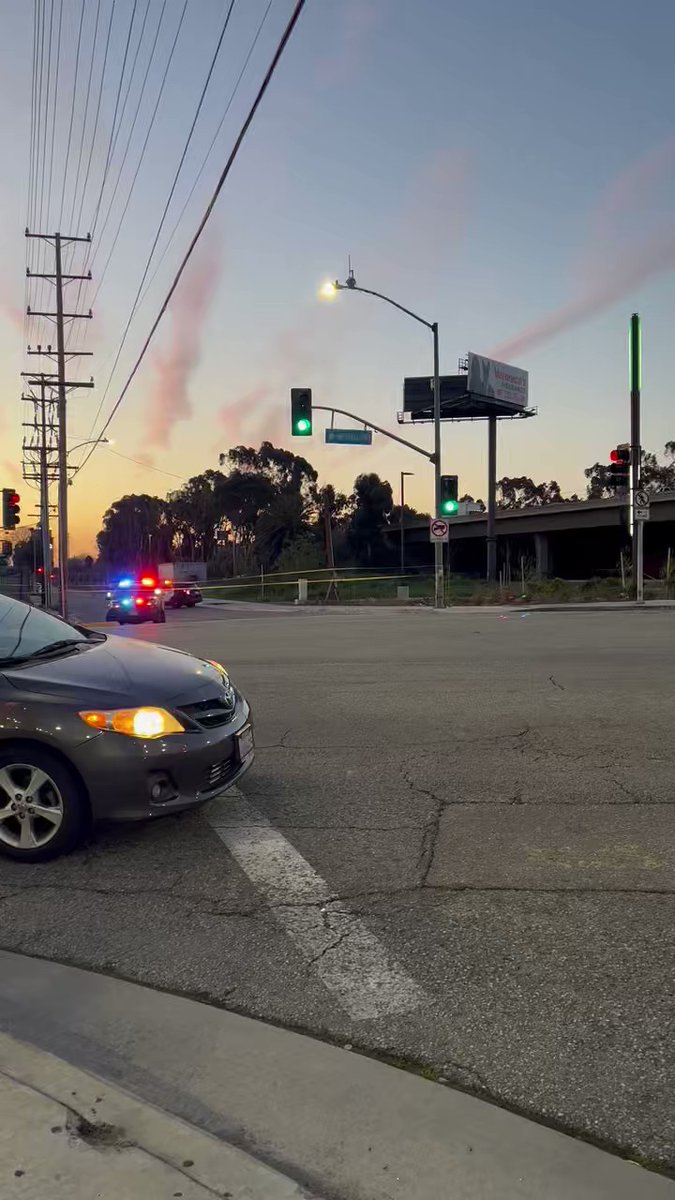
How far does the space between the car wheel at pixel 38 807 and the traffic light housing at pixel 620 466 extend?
25.0 metres

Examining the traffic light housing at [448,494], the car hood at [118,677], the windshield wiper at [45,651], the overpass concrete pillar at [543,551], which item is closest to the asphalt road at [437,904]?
the car hood at [118,677]

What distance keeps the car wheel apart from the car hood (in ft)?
1.20

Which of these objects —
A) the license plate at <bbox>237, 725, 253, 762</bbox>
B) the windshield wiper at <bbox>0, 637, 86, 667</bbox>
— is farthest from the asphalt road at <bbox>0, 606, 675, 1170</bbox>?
the windshield wiper at <bbox>0, 637, 86, 667</bbox>

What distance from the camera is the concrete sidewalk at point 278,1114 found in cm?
214

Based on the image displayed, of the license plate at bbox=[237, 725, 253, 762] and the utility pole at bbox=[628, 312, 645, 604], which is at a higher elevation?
the utility pole at bbox=[628, 312, 645, 604]

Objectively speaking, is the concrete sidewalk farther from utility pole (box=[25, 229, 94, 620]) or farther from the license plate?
utility pole (box=[25, 229, 94, 620])

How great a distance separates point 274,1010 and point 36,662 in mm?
2623

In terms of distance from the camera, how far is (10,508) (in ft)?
98.7

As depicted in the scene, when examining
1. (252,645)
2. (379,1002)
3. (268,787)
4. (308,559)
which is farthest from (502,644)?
(308,559)

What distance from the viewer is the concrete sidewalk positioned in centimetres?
214

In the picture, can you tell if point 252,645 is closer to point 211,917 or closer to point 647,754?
point 647,754

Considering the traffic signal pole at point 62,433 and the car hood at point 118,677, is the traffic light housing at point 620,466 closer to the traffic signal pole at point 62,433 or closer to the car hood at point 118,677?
the traffic signal pole at point 62,433

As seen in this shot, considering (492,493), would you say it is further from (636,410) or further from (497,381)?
(636,410)

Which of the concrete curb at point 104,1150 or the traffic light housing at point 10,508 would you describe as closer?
the concrete curb at point 104,1150
